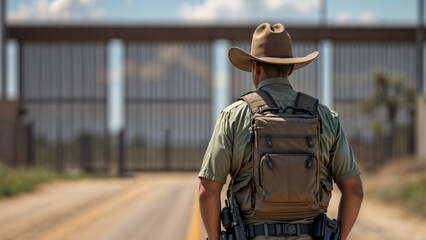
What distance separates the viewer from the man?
2.90m

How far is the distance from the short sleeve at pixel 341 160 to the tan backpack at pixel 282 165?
0.69 feet

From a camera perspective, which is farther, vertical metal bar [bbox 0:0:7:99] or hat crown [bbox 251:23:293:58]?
vertical metal bar [bbox 0:0:7:99]

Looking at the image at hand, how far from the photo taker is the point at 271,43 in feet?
10.2

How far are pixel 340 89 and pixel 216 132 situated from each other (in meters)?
21.5

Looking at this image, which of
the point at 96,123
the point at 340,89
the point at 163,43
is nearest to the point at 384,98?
the point at 340,89

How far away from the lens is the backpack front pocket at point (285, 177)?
110 inches

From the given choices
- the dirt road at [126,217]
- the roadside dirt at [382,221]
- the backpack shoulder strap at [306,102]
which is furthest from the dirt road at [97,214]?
the backpack shoulder strap at [306,102]

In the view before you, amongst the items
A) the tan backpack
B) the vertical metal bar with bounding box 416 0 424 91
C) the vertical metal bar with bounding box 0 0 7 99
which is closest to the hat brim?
the tan backpack

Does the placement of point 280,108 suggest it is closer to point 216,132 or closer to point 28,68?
point 216,132

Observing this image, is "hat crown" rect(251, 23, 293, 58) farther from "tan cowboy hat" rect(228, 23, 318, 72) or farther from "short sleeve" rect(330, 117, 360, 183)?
"short sleeve" rect(330, 117, 360, 183)

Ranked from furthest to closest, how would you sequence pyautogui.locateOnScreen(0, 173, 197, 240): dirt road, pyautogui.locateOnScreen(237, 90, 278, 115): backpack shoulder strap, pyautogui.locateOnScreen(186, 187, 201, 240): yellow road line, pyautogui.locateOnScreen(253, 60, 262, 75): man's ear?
pyautogui.locateOnScreen(0, 173, 197, 240): dirt road
pyautogui.locateOnScreen(186, 187, 201, 240): yellow road line
pyautogui.locateOnScreen(253, 60, 262, 75): man's ear
pyautogui.locateOnScreen(237, 90, 278, 115): backpack shoulder strap

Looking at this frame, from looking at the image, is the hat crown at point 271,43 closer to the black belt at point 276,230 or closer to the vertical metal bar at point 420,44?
the black belt at point 276,230

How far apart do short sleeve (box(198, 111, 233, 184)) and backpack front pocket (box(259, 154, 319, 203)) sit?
18 centimetres

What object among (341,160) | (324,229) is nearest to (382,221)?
(341,160)
